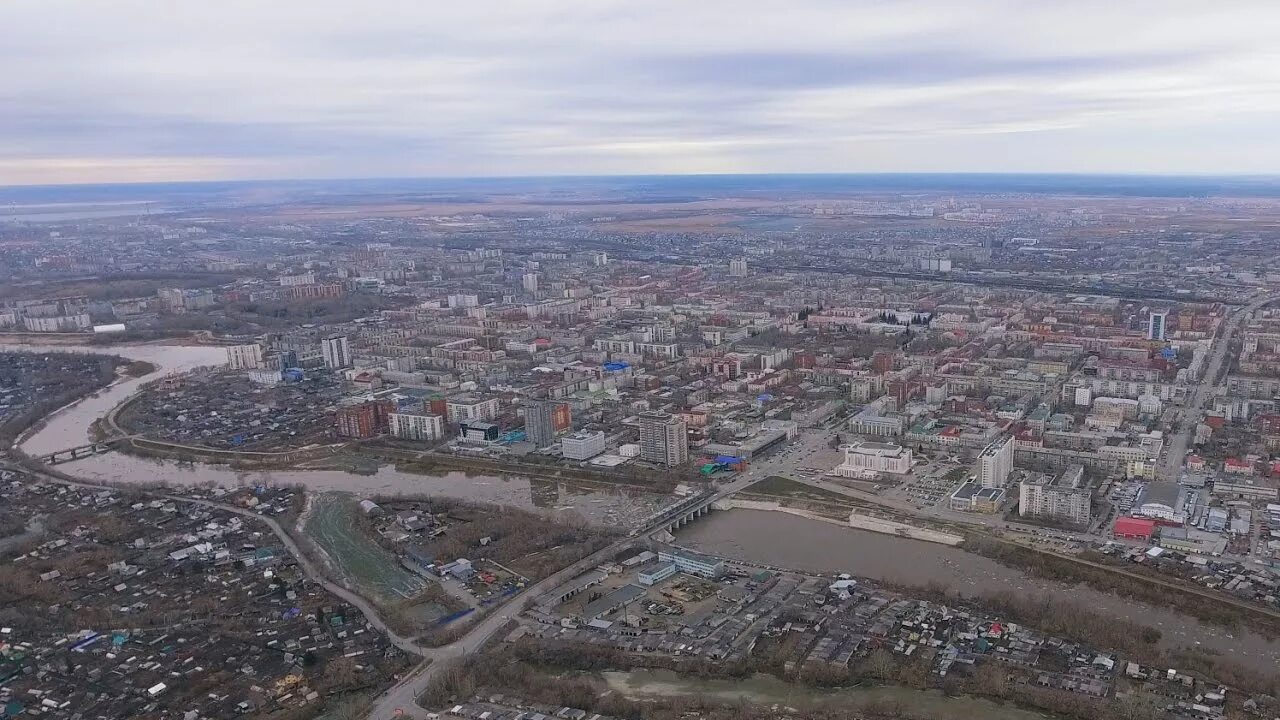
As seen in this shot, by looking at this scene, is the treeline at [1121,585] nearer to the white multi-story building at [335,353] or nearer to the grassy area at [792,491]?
the grassy area at [792,491]

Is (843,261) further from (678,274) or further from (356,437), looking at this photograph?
(356,437)

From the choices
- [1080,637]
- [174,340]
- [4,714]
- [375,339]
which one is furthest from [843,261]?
[4,714]

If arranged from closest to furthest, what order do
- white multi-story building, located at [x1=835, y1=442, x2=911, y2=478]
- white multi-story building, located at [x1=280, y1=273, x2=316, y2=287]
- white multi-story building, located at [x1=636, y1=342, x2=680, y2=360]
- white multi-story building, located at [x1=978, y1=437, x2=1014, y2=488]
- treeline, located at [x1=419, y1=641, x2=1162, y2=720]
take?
treeline, located at [x1=419, y1=641, x2=1162, y2=720] < white multi-story building, located at [x1=978, y1=437, x2=1014, y2=488] < white multi-story building, located at [x1=835, y1=442, x2=911, y2=478] < white multi-story building, located at [x1=636, y1=342, x2=680, y2=360] < white multi-story building, located at [x1=280, y1=273, x2=316, y2=287]

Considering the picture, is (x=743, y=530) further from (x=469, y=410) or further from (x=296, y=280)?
(x=296, y=280)

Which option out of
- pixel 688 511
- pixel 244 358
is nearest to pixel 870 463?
pixel 688 511

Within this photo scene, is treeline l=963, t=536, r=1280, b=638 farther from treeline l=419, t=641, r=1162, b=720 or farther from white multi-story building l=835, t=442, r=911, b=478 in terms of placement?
white multi-story building l=835, t=442, r=911, b=478

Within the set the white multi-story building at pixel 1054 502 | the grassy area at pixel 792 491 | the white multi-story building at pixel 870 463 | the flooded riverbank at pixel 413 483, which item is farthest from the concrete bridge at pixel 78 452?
the white multi-story building at pixel 1054 502

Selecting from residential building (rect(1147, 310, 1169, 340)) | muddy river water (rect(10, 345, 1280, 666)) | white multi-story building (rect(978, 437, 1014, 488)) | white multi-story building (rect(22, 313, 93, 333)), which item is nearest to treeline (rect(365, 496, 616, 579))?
muddy river water (rect(10, 345, 1280, 666))
